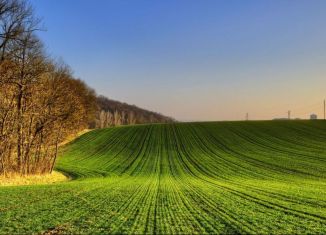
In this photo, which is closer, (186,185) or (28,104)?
(186,185)

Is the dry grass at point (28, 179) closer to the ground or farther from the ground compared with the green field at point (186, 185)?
closer to the ground

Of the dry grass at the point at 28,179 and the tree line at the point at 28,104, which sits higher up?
the tree line at the point at 28,104

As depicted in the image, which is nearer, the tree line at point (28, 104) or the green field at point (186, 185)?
the green field at point (186, 185)

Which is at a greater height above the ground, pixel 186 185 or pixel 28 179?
pixel 186 185

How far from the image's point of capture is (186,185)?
93.3 feet

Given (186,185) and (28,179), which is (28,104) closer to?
(28,179)

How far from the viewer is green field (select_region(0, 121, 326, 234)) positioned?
13.0m

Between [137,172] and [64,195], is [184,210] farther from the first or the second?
[137,172]

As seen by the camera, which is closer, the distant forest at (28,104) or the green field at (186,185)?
the green field at (186,185)

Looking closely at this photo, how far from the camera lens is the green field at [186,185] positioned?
42.5 ft

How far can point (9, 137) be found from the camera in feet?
110

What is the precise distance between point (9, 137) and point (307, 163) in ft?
94.7

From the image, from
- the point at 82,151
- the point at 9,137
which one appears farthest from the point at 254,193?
the point at 82,151

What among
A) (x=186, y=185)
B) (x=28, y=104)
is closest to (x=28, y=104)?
(x=28, y=104)
